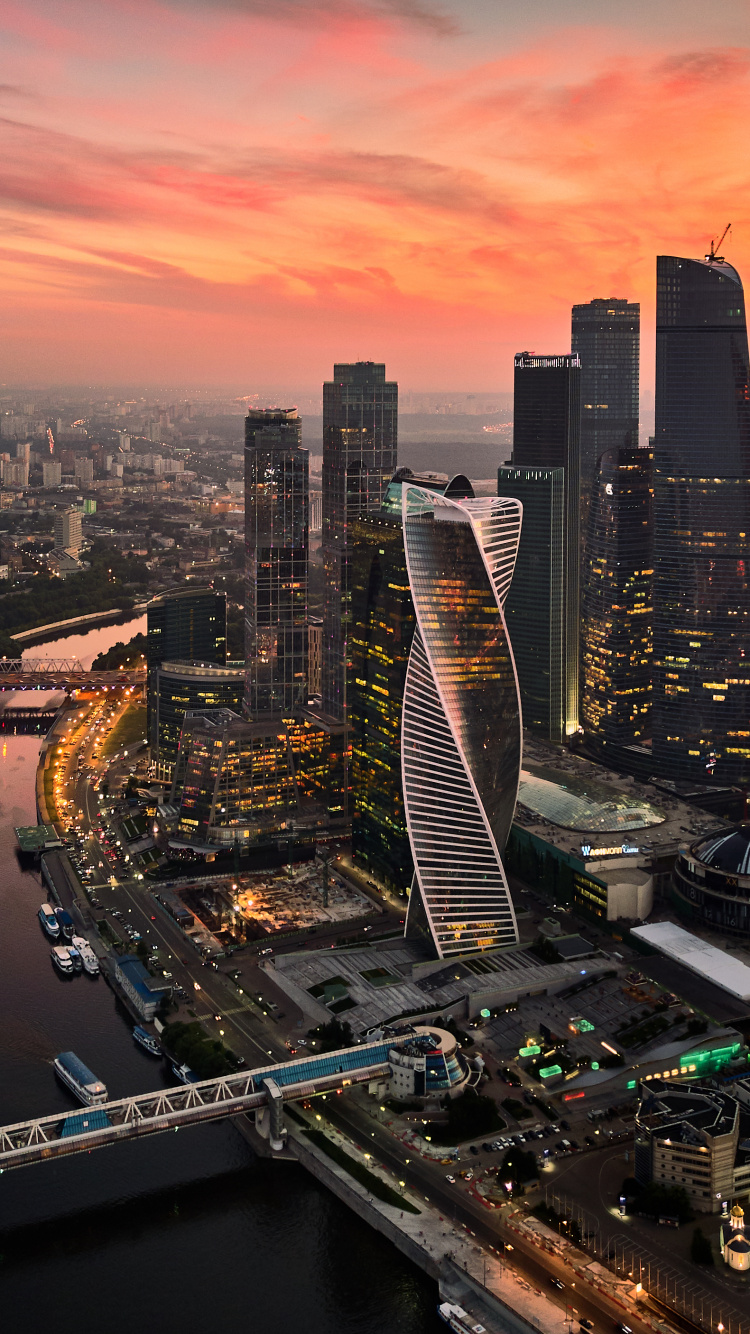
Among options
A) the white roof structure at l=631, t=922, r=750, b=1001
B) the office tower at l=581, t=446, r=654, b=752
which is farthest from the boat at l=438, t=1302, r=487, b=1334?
the office tower at l=581, t=446, r=654, b=752

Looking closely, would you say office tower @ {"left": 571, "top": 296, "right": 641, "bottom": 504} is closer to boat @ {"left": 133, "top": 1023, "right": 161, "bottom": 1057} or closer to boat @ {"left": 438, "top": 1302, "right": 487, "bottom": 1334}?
boat @ {"left": 133, "top": 1023, "right": 161, "bottom": 1057}

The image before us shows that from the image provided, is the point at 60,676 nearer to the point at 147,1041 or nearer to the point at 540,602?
the point at 540,602

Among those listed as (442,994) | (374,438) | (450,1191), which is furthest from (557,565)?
(450,1191)

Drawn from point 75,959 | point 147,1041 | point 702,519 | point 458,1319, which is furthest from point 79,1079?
point 702,519

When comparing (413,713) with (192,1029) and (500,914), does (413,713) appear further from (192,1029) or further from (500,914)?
(192,1029)

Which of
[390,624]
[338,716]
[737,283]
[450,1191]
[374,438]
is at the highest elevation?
[737,283]

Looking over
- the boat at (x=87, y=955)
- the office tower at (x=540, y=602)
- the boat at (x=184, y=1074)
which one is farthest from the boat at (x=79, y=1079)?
the office tower at (x=540, y=602)
